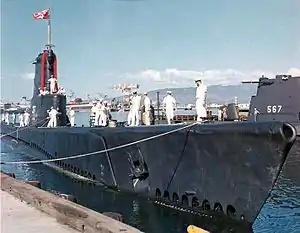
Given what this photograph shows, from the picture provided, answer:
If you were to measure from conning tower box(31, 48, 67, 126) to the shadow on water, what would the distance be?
6317 mm

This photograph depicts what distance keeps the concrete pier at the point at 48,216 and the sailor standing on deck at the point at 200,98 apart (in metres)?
4.62

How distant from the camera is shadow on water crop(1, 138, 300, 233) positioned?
33.9 ft

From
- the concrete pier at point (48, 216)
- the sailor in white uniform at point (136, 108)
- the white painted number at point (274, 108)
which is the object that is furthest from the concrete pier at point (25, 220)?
the white painted number at point (274, 108)

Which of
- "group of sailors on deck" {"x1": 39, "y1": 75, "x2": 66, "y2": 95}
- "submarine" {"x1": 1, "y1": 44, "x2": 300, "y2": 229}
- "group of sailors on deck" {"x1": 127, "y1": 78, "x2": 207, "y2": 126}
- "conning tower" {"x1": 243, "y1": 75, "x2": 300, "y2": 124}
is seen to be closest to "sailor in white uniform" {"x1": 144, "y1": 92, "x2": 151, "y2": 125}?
"group of sailors on deck" {"x1": 127, "y1": 78, "x2": 207, "y2": 126}

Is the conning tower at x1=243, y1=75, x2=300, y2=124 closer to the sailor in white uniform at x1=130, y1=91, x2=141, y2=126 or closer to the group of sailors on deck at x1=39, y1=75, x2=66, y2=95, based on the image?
the group of sailors on deck at x1=39, y1=75, x2=66, y2=95

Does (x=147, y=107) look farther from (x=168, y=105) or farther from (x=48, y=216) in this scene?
(x=48, y=216)

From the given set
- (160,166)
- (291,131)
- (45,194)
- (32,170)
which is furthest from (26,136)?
(291,131)

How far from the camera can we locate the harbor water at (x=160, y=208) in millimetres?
10438

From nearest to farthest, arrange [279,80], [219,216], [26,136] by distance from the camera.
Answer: [219,216] < [26,136] < [279,80]

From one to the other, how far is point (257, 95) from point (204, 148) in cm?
2546

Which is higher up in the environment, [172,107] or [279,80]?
[279,80]

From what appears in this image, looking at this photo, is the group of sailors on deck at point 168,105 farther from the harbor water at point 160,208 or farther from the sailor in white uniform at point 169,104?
the harbor water at point 160,208

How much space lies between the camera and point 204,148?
34.3 ft

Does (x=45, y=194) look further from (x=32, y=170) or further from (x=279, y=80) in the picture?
(x=279, y=80)
